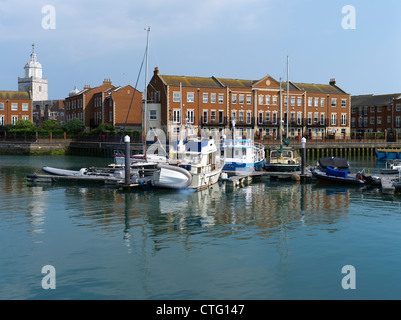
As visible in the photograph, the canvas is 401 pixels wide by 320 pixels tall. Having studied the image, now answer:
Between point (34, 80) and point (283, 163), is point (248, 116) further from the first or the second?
point (34, 80)

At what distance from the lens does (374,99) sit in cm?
11288

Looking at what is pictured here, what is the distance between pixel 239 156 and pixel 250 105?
134 ft

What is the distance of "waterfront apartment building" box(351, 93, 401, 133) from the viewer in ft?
343

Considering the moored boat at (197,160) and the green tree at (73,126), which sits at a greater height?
the green tree at (73,126)

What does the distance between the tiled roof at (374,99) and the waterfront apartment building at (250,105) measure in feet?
73.0

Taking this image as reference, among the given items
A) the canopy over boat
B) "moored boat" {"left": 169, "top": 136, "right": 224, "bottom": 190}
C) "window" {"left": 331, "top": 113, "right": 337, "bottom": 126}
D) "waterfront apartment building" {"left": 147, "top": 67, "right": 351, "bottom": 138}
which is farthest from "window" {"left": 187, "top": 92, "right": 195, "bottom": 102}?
"moored boat" {"left": 169, "top": 136, "right": 224, "bottom": 190}

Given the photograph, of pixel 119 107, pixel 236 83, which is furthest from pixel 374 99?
pixel 119 107

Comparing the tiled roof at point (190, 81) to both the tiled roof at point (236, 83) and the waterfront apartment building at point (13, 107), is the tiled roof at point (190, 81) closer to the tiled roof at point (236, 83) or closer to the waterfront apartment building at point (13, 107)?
the tiled roof at point (236, 83)

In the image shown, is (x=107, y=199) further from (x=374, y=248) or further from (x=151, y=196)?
(x=374, y=248)

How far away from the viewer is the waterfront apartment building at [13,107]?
96250 mm

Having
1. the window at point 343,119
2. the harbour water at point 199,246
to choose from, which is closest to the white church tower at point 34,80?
the window at point 343,119

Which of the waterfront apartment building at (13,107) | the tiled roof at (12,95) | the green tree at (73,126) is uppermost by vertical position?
the tiled roof at (12,95)

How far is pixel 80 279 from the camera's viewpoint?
544 inches
